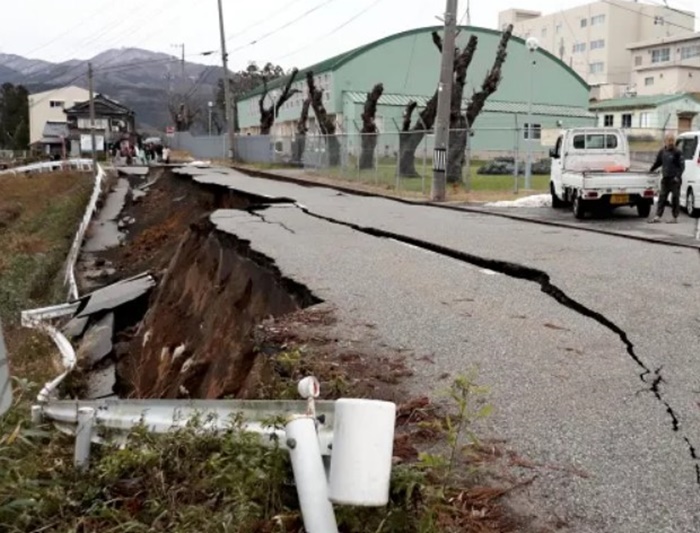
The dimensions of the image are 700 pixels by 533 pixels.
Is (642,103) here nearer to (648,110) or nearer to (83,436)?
(648,110)

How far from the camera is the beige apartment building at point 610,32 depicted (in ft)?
284

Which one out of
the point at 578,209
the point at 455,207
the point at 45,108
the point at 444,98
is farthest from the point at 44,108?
the point at 578,209

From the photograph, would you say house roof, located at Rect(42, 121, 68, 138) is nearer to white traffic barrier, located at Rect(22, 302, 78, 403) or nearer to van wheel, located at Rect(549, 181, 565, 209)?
van wheel, located at Rect(549, 181, 565, 209)

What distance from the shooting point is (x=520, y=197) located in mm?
20859

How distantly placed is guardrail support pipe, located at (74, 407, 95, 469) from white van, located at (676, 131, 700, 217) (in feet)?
50.1

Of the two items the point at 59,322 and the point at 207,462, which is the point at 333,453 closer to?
the point at 207,462

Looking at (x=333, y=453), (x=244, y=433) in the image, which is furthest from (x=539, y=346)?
(x=333, y=453)

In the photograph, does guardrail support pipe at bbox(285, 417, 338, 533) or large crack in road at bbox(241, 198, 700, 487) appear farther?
large crack in road at bbox(241, 198, 700, 487)

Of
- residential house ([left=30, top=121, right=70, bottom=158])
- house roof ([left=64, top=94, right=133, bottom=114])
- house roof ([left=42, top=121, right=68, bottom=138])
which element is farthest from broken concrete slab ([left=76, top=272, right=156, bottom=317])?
house roof ([left=64, top=94, right=133, bottom=114])

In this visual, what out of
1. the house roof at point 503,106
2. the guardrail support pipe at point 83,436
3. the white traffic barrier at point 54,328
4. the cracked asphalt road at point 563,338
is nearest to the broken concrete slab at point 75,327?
the white traffic barrier at point 54,328

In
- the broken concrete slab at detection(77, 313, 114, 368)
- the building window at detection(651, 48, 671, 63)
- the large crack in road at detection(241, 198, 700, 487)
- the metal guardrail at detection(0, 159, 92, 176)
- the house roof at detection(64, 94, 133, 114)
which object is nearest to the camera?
→ the large crack in road at detection(241, 198, 700, 487)

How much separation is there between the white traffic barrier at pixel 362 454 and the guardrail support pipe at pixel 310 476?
0.43ft

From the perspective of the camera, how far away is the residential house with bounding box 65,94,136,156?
7781cm

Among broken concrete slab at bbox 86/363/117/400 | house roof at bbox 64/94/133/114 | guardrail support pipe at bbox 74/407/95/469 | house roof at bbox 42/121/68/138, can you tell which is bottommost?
broken concrete slab at bbox 86/363/117/400
